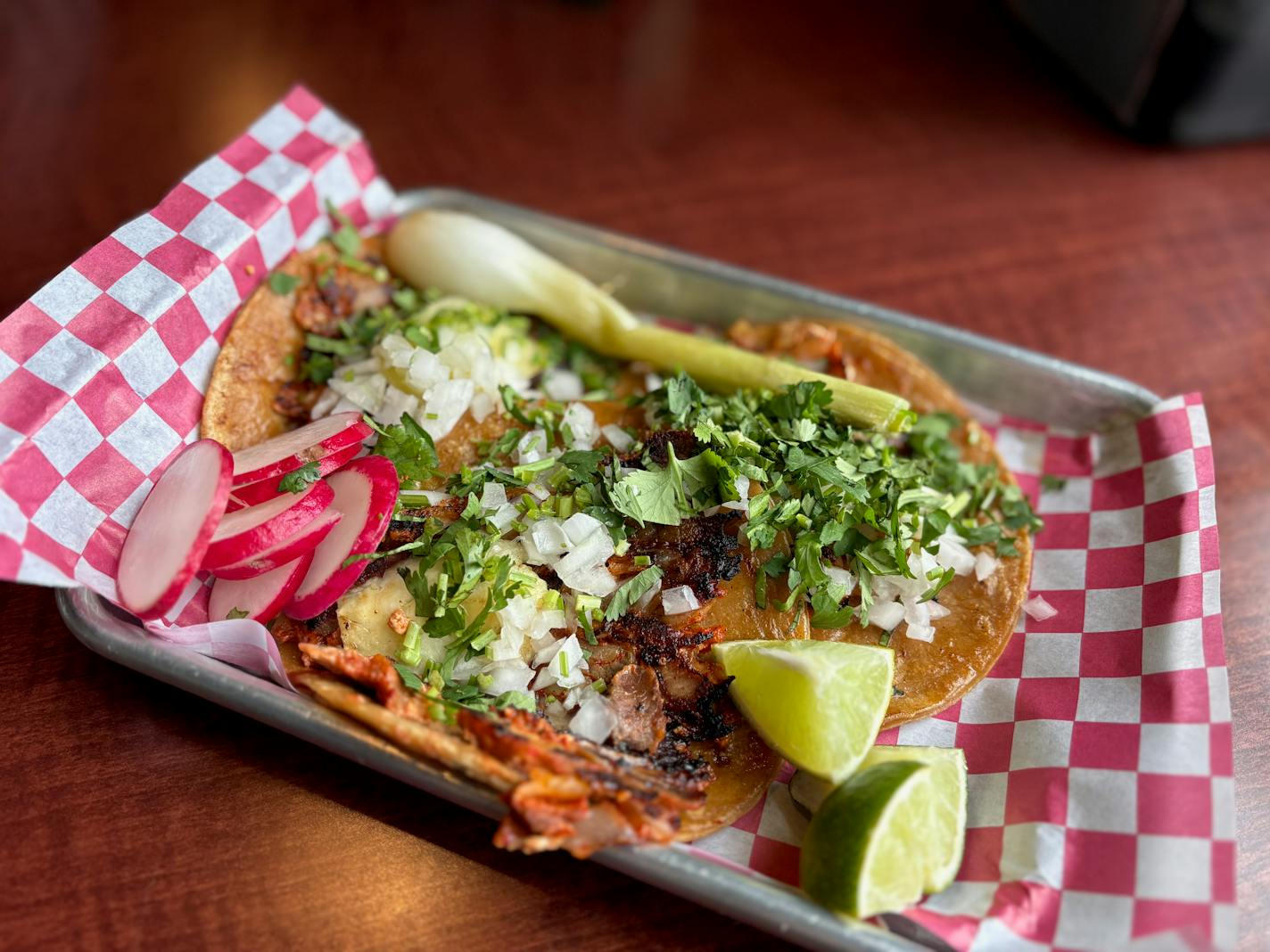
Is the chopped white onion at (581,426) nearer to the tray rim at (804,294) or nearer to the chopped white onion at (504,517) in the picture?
the chopped white onion at (504,517)

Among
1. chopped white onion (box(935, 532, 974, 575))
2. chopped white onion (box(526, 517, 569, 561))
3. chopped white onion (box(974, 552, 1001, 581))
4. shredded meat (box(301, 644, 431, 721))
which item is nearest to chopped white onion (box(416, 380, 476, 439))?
chopped white onion (box(526, 517, 569, 561))

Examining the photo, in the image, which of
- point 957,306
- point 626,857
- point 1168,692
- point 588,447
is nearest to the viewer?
point 626,857

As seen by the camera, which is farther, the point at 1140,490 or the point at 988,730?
the point at 1140,490

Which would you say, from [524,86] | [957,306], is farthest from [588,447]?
[524,86]

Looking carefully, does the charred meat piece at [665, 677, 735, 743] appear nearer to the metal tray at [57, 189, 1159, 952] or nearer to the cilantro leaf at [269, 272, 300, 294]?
the metal tray at [57, 189, 1159, 952]

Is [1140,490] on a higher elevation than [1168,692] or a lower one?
higher

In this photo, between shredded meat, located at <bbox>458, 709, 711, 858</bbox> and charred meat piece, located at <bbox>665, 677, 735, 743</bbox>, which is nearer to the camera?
shredded meat, located at <bbox>458, 709, 711, 858</bbox>

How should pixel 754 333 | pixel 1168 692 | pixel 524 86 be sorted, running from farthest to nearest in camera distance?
pixel 524 86
pixel 754 333
pixel 1168 692

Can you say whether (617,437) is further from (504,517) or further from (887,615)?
(887,615)

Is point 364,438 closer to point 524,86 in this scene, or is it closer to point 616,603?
point 616,603
